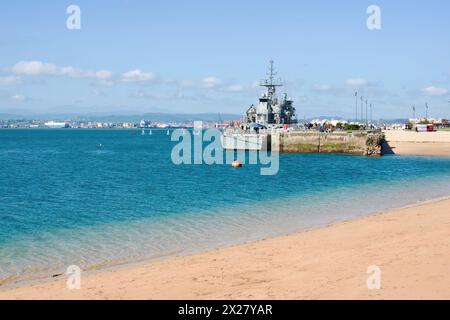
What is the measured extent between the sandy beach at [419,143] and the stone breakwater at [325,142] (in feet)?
25.5

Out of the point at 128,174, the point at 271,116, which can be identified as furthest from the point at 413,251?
the point at 271,116

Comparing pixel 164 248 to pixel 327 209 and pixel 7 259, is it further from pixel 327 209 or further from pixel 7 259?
pixel 327 209

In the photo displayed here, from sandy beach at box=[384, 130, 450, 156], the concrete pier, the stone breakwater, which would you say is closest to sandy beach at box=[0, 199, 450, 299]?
the stone breakwater

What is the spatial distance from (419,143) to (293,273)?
93.4 m

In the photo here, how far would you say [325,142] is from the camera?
88.2 meters

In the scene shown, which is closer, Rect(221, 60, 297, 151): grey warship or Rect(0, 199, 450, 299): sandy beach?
Rect(0, 199, 450, 299): sandy beach

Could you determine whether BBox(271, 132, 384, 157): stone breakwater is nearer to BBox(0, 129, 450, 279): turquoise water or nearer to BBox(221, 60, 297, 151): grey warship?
BBox(221, 60, 297, 151): grey warship

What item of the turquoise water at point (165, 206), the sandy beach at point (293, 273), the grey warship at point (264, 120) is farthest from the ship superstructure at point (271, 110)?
the sandy beach at point (293, 273)

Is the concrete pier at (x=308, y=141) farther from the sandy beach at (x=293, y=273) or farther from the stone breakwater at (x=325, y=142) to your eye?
the sandy beach at (x=293, y=273)

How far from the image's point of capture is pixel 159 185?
150ft

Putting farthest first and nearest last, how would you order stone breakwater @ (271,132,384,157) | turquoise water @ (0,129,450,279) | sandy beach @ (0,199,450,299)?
stone breakwater @ (271,132,384,157), turquoise water @ (0,129,450,279), sandy beach @ (0,199,450,299)

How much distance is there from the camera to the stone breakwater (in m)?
86.1

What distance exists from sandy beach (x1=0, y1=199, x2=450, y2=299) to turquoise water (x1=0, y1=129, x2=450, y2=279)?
2.24m

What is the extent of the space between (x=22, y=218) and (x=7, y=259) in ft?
32.3
